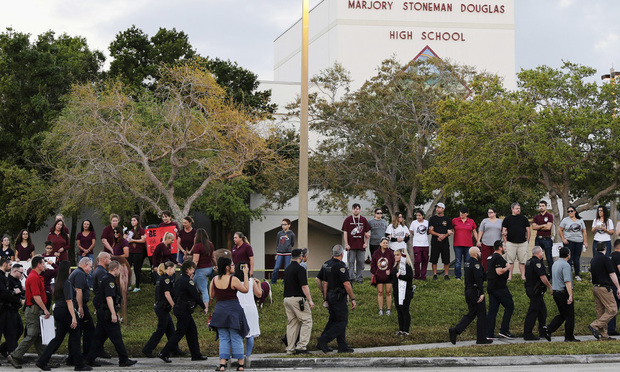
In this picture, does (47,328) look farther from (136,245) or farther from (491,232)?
(491,232)

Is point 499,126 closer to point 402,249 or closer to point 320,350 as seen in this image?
point 402,249

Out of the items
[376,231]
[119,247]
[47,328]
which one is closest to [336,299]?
[47,328]

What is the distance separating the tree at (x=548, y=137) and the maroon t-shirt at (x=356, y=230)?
10.4 meters

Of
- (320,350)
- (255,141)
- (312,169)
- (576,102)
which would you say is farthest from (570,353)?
(312,169)

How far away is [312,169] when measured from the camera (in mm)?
37719

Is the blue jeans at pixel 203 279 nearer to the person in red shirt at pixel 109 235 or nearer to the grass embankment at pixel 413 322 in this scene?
the grass embankment at pixel 413 322

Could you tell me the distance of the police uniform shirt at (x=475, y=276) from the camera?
14.3 meters

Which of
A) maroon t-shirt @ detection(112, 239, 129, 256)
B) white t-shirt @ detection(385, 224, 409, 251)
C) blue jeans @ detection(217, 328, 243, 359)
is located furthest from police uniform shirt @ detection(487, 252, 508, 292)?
maroon t-shirt @ detection(112, 239, 129, 256)

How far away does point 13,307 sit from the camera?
13383mm

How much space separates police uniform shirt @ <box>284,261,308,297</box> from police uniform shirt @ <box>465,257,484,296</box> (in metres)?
3.20

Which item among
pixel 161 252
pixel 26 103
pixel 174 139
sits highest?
pixel 26 103

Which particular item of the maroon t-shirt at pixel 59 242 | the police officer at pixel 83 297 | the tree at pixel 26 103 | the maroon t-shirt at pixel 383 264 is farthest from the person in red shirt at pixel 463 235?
the tree at pixel 26 103

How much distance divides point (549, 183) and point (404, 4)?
28.7 meters

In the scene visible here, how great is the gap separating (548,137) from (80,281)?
64.5 feet
